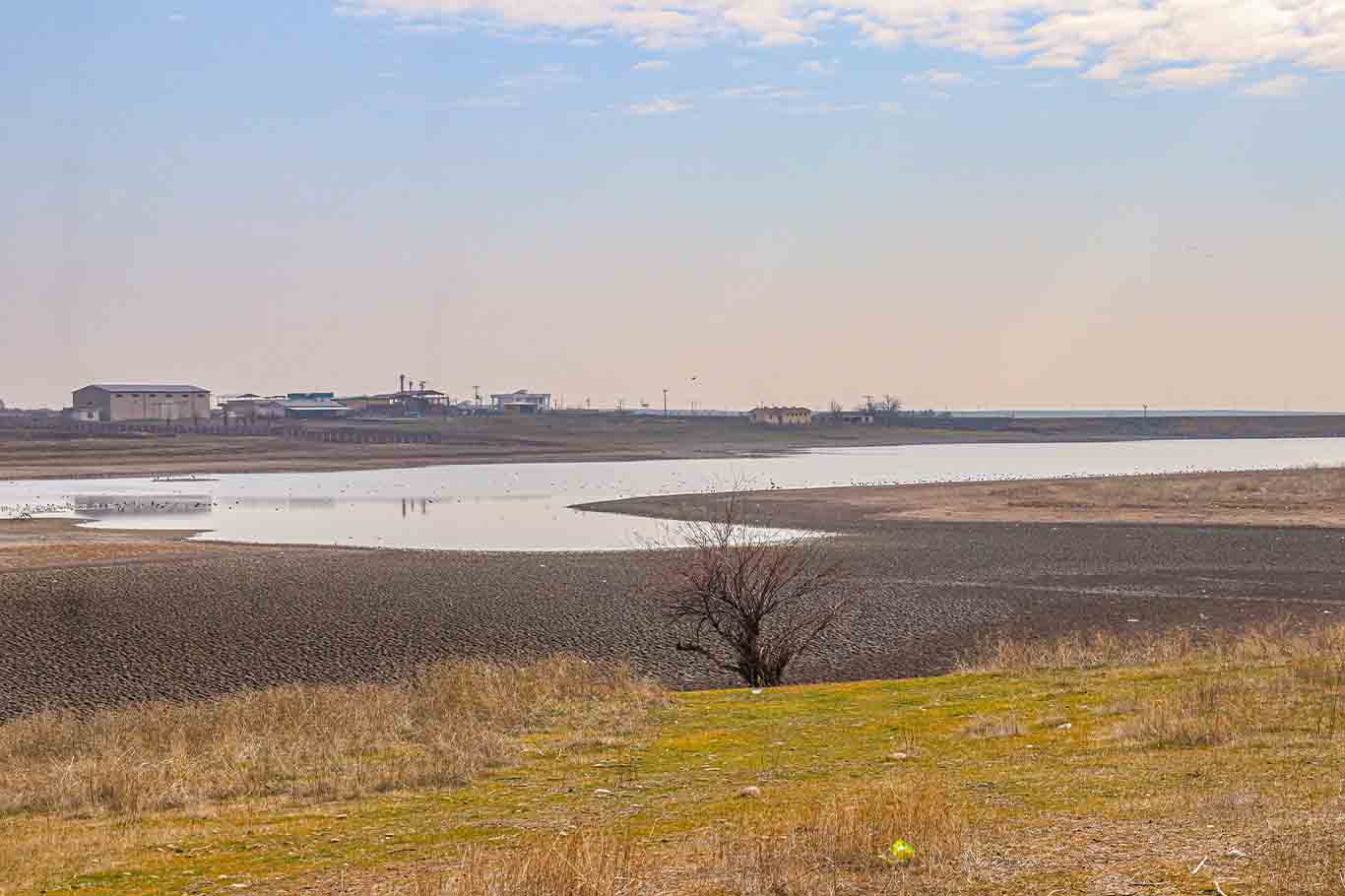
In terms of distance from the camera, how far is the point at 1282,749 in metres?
13.3

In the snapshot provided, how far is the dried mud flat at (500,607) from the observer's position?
30016mm

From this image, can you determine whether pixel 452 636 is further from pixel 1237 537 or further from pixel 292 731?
pixel 1237 537

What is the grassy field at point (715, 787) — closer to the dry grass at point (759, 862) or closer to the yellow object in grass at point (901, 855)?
the dry grass at point (759, 862)

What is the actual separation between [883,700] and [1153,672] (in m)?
3.90

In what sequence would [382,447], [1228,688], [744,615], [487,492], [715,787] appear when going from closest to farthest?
1. [715,787]
2. [1228,688]
3. [744,615]
4. [487,492]
5. [382,447]

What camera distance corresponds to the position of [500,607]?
37375mm

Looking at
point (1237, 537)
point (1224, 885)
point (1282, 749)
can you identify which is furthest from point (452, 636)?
point (1237, 537)

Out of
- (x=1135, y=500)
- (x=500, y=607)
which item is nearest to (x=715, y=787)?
(x=500, y=607)

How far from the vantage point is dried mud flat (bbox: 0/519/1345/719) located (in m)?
30.0

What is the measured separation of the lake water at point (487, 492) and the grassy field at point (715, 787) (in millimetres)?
32348

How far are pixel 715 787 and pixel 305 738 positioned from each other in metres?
6.51

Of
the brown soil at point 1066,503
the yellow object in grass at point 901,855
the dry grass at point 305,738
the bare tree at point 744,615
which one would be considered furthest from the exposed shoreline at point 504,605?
the yellow object in grass at point 901,855

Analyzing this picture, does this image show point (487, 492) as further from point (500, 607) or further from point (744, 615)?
point (744, 615)

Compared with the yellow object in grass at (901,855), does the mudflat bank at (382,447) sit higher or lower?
higher
